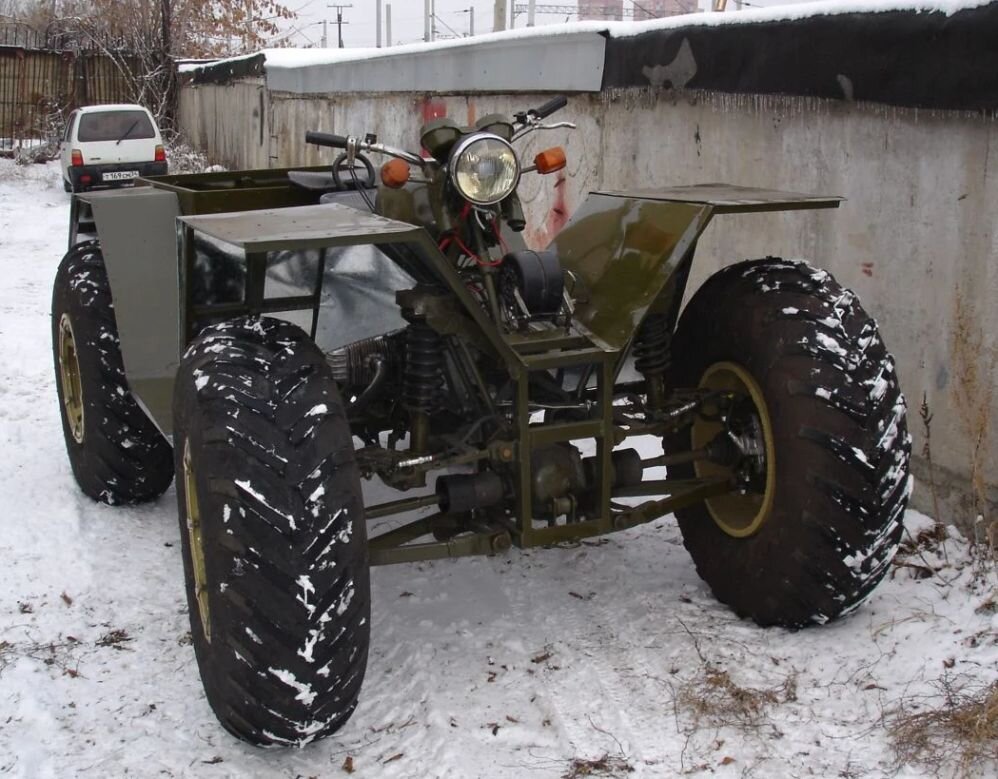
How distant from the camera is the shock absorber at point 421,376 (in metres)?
3.68

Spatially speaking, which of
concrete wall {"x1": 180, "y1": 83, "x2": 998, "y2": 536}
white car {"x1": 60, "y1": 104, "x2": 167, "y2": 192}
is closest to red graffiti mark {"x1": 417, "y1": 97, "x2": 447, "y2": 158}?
concrete wall {"x1": 180, "y1": 83, "x2": 998, "y2": 536}

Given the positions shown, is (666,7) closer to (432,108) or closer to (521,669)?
(432,108)

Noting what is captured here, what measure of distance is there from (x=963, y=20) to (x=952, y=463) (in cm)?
172

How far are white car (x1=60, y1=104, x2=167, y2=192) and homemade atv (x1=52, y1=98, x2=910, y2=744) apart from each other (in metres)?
15.1

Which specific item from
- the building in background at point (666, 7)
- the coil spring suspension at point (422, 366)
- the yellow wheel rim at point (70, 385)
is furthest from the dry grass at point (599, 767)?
the building in background at point (666, 7)

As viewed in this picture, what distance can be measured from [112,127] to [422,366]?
673 inches

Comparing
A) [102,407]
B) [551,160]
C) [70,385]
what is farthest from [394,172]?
[70,385]

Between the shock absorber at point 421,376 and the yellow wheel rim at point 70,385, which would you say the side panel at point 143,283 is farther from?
the shock absorber at point 421,376

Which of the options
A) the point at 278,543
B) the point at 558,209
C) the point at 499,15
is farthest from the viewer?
the point at 499,15

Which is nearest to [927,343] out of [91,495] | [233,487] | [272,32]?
[233,487]

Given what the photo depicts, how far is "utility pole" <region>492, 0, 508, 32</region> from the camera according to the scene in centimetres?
1507

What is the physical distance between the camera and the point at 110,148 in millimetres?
18688

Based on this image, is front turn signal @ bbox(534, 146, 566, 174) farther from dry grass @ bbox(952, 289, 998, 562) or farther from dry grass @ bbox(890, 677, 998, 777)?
dry grass @ bbox(890, 677, 998, 777)

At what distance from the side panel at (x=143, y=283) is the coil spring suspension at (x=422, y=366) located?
1322mm
